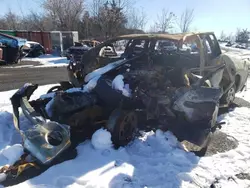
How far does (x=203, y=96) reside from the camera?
3.70 meters

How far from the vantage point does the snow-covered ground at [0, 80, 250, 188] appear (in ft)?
9.96

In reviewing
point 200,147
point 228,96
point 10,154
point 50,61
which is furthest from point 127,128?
point 50,61

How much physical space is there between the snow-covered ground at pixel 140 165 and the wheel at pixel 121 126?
0.32 feet

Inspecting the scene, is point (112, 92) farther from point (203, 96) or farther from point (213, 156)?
point (213, 156)

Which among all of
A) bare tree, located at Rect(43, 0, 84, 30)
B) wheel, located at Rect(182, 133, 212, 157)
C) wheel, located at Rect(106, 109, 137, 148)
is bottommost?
wheel, located at Rect(182, 133, 212, 157)

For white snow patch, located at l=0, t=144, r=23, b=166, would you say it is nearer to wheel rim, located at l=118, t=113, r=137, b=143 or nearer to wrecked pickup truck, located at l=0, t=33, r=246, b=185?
wrecked pickup truck, located at l=0, t=33, r=246, b=185

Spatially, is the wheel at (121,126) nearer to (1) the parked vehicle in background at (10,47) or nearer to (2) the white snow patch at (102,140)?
(2) the white snow patch at (102,140)

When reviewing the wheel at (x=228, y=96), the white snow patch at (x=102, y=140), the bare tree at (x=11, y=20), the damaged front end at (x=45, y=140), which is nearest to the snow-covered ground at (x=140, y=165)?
the white snow patch at (x=102, y=140)

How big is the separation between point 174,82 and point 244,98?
4.13m

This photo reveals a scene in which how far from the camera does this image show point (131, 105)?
14.2 feet

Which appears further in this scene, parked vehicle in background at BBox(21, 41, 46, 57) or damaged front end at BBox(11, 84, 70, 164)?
parked vehicle in background at BBox(21, 41, 46, 57)

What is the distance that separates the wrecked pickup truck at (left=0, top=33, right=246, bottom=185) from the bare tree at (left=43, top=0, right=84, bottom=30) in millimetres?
31555

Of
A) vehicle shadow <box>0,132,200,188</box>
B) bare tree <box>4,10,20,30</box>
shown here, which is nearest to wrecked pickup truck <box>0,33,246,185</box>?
vehicle shadow <box>0,132,200,188</box>

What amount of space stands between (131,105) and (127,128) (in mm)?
422
